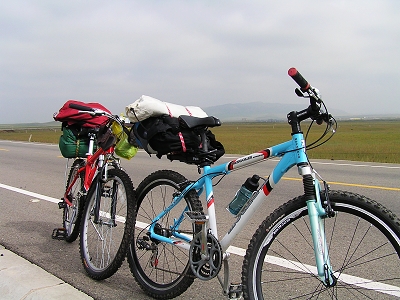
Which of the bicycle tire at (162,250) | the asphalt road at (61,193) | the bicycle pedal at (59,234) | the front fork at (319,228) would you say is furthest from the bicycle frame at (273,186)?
the bicycle pedal at (59,234)

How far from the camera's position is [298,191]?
7.31 metres

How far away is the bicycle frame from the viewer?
223 cm

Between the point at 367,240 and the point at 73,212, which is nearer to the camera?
the point at 367,240

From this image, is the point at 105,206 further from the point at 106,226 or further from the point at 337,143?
the point at 337,143

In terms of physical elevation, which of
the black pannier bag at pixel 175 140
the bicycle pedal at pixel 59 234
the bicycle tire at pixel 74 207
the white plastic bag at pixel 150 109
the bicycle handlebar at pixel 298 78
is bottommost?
the bicycle pedal at pixel 59 234

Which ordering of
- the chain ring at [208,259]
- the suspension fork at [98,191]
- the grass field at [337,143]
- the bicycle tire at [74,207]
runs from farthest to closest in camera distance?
the grass field at [337,143] → the bicycle tire at [74,207] → the suspension fork at [98,191] → the chain ring at [208,259]

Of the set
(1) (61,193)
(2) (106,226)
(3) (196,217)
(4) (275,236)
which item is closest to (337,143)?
(1) (61,193)

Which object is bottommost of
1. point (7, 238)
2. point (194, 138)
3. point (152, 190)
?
point (7, 238)

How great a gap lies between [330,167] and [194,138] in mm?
8842

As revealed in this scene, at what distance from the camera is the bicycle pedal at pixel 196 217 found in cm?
286

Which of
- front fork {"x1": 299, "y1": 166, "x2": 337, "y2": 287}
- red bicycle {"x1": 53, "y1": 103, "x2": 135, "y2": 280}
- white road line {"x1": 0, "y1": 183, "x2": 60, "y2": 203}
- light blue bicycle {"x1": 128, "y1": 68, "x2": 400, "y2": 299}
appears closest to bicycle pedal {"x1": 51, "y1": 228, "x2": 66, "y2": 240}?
red bicycle {"x1": 53, "y1": 103, "x2": 135, "y2": 280}

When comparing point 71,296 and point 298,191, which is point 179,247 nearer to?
point 71,296

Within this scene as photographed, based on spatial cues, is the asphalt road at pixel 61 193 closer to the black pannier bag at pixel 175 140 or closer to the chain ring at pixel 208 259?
the chain ring at pixel 208 259

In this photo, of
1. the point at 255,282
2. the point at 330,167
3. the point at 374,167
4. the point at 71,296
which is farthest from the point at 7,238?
the point at 374,167
